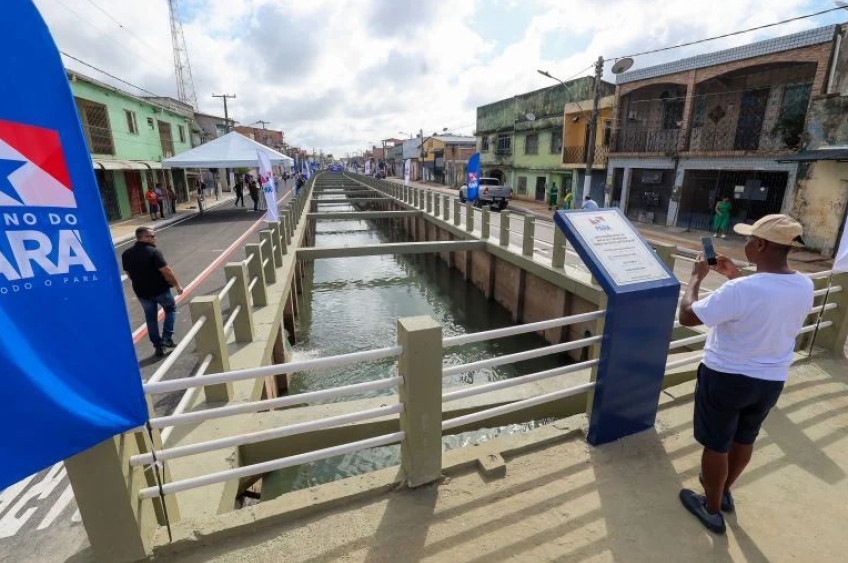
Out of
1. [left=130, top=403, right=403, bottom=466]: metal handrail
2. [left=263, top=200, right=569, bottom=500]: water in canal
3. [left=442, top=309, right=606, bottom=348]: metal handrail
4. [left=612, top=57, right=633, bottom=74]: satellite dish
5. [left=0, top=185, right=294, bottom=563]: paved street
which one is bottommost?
[left=263, top=200, right=569, bottom=500]: water in canal

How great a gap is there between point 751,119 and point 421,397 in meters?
20.8

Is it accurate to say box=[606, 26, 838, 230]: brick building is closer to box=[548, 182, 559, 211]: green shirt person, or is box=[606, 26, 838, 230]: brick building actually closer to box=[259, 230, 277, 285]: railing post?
box=[548, 182, 559, 211]: green shirt person

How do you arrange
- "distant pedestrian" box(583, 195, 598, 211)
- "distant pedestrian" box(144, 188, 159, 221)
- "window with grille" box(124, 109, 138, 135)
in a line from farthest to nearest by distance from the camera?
"window with grille" box(124, 109, 138, 135) < "distant pedestrian" box(144, 188, 159, 221) < "distant pedestrian" box(583, 195, 598, 211)

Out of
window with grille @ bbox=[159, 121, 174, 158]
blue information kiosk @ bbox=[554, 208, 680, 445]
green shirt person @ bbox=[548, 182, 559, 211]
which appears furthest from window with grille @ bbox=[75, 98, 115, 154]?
green shirt person @ bbox=[548, 182, 559, 211]

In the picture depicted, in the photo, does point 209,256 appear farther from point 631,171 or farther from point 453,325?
point 631,171

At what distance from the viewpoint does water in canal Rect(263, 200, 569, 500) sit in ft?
21.1

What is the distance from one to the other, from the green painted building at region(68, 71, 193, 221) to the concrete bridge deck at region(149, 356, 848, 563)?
1917cm

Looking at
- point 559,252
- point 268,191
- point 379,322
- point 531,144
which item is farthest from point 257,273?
point 531,144

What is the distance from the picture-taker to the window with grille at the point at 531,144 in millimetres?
32156

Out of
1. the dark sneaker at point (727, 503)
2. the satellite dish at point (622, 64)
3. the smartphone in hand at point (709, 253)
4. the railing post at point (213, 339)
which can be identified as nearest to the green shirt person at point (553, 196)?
the satellite dish at point (622, 64)

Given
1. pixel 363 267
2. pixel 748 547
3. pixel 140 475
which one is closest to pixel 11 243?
pixel 140 475

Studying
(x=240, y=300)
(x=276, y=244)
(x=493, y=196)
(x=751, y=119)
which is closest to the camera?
(x=240, y=300)

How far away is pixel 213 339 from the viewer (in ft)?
13.8

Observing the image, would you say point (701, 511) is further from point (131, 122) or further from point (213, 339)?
point (131, 122)
